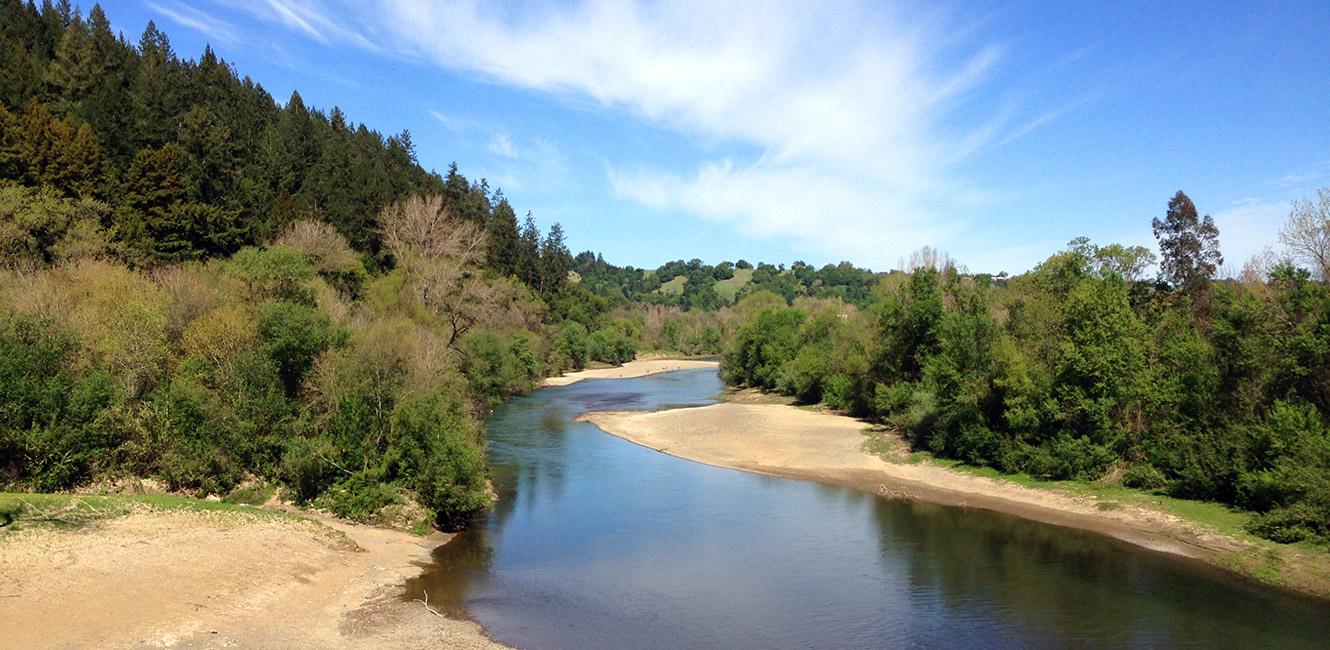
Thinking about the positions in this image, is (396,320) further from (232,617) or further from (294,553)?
(232,617)

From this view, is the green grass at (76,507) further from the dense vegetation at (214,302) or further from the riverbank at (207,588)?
the dense vegetation at (214,302)

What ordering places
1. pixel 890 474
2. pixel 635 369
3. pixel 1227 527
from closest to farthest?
pixel 1227 527
pixel 890 474
pixel 635 369

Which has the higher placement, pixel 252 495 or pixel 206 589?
pixel 252 495

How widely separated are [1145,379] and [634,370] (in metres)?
91.6

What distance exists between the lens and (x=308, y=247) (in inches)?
2110

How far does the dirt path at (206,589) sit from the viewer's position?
47.6 feet

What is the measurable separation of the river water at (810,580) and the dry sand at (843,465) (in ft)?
5.76

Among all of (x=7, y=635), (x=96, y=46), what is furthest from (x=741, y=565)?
(x=96, y=46)

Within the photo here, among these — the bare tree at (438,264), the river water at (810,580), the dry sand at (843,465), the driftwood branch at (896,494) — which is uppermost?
the bare tree at (438,264)

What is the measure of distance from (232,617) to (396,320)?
105ft

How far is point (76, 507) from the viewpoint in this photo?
20016 mm

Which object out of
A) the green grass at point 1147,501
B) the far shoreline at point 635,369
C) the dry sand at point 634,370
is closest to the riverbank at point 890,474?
the green grass at point 1147,501

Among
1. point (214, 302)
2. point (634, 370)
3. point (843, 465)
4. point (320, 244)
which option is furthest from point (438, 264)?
point (634, 370)

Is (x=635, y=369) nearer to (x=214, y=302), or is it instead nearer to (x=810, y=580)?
(x=214, y=302)
